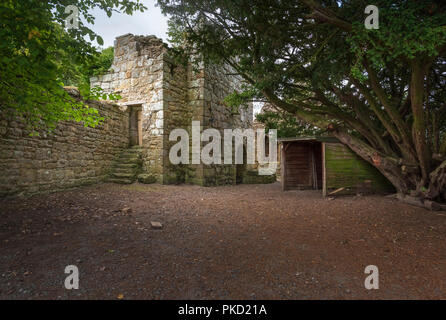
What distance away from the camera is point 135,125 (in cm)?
855

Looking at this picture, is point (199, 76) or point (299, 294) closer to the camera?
point (299, 294)

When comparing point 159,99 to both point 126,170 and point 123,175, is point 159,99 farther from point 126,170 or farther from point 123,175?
point 123,175

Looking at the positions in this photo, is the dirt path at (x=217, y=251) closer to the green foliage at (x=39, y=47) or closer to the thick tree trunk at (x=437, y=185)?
the thick tree trunk at (x=437, y=185)

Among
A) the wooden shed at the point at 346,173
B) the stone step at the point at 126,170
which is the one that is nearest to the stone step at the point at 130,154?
the stone step at the point at 126,170

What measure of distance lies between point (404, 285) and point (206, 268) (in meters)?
1.90

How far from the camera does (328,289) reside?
6.28ft

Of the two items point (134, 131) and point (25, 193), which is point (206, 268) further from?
point (134, 131)

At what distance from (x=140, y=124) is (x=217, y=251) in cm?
726

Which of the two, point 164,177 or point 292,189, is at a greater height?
point 164,177

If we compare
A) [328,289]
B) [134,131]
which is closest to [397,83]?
[328,289]

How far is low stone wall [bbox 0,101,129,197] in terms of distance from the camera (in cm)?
462

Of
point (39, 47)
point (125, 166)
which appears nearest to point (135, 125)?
point (125, 166)

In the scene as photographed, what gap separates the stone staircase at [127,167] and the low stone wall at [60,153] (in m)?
0.23

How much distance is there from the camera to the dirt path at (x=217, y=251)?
190 cm
